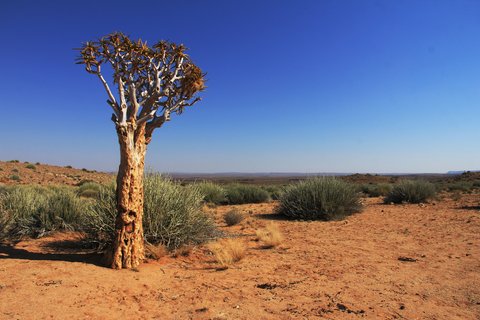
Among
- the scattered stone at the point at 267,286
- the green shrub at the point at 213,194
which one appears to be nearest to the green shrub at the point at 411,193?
the green shrub at the point at 213,194

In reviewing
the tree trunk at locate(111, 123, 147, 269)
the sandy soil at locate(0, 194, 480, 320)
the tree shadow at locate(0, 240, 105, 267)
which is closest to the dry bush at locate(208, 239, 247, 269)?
the sandy soil at locate(0, 194, 480, 320)

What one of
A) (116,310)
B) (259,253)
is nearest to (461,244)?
(259,253)

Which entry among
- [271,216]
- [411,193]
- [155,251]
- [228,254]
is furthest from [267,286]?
[411,193]

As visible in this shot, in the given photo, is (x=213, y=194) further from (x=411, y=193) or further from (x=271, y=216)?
(x=411, y=193)

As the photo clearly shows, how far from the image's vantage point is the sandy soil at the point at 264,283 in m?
4.08

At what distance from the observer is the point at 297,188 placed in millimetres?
12969

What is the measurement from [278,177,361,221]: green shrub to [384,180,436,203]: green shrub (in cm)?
485

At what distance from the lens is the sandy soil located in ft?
13.4

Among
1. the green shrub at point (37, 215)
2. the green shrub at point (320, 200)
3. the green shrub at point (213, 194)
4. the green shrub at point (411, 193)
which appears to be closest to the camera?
the green shrub at point (37, 215)

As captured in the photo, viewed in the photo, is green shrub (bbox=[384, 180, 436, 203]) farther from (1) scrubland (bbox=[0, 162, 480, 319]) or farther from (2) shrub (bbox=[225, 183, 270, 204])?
(2) shrub (bbox=[225, 183, 270, 204])

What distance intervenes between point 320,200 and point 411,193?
7.40 metres

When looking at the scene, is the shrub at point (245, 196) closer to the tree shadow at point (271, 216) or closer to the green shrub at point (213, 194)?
the green shrub at point (213, 194)

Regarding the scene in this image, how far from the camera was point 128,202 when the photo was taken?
5.71 metres

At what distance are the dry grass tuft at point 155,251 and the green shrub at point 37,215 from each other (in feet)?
7.76
